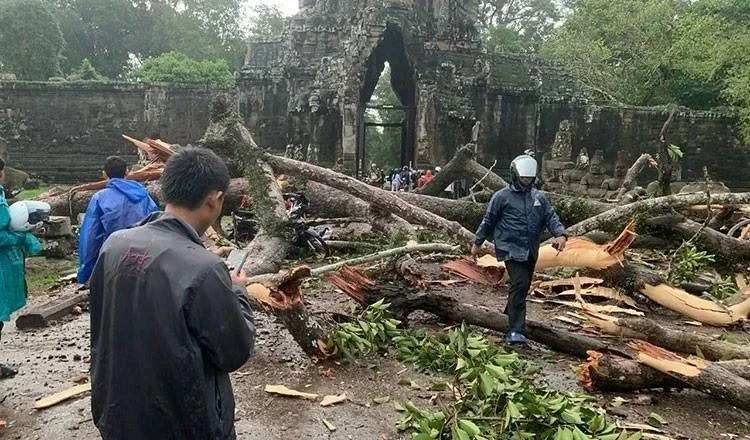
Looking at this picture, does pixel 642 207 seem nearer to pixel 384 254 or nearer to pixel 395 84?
pixel 384 254

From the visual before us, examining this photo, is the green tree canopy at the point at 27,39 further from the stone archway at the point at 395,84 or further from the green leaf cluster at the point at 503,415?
the green leaf cluster at the point at 503,415

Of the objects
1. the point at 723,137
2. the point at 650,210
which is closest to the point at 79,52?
the point at 723,137

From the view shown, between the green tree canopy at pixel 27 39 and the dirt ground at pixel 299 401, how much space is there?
3212cm

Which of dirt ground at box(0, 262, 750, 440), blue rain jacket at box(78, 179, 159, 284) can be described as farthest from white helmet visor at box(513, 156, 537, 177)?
blue rain jacket at box(78, 179, 159, 284)

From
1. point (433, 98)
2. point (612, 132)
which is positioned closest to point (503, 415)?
point (433, 98)

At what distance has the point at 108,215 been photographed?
16.6ft

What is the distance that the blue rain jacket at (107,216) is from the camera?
5078 millimetres

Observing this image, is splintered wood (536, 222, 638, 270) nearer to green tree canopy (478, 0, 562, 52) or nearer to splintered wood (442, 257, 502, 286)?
splintered wood (442, 257, 502, 286)

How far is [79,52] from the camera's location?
143ft

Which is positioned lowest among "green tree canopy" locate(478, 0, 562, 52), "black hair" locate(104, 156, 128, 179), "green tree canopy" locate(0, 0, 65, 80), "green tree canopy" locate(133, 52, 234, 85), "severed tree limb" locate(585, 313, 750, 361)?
"severed tree limb" locate(585, 313, 750, 361)

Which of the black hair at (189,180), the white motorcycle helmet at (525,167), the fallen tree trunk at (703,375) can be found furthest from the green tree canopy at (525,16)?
the black hair at (189,180)

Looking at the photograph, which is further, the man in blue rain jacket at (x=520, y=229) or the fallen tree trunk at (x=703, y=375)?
the man in blue rain jacket at (x=520, y=229)

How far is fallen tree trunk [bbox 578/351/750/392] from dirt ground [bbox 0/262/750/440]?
91mm

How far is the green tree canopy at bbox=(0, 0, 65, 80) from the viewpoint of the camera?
107ft
